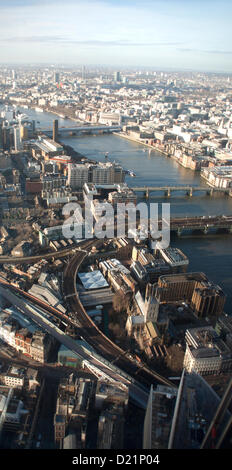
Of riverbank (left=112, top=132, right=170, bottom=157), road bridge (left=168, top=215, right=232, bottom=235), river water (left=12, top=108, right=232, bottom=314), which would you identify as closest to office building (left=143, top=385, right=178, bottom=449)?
river water (left=12, top=108, right=232, bottom=314)

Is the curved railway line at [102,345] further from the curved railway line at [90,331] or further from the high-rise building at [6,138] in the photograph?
the high-rise building at [6,138]

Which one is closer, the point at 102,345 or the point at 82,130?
the point at 102,345

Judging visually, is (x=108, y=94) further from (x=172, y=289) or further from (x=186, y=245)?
(x=172, y=289)

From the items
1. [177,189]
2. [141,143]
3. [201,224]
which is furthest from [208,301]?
[141,143]

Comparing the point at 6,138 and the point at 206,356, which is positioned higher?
the point at 6,138

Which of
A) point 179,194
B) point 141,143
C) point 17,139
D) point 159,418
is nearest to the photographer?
point 159,418

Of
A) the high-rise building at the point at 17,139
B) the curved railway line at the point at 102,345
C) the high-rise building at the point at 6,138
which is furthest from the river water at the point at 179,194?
the high-rise building at the point at 6,138

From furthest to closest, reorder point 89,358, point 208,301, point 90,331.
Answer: point 208,301
point 90,331
point 89,358

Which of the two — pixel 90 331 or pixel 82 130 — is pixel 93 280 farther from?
pixel 82 130

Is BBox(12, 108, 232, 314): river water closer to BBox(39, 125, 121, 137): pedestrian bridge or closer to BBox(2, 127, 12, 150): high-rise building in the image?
BBox(39, 125, 121, 137): pedestrian bridge
